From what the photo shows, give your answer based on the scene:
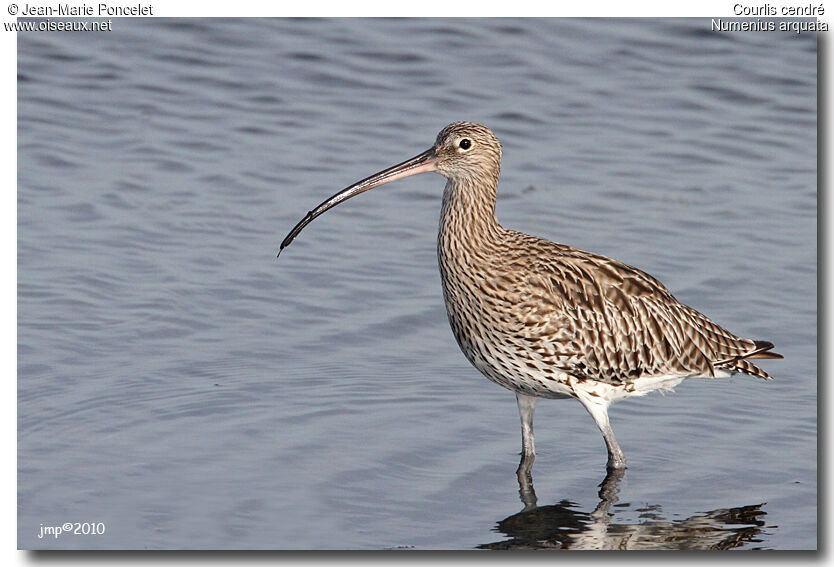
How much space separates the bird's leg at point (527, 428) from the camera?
10.8 m

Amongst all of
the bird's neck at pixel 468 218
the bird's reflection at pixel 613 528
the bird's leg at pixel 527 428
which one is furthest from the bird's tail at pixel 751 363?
the bird's neck at pixel 468 218

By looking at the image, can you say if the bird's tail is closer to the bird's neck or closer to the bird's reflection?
the bird's reflection

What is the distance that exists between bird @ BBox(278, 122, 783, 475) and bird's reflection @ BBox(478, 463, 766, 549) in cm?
61

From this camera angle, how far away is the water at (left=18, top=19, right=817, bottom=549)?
10086mm

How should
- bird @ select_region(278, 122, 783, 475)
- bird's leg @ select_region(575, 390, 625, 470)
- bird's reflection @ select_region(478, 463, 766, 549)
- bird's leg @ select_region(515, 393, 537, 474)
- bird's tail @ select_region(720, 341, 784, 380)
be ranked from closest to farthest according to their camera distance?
1. bird's reflection @ select_region(478, 463, 766, 549)
2. bird @ select_region(278, 122, 783, 475)
3. bird's leg @ select_region(575, 390, 625, 470)
4. bird's leg @ select_region(515, 393, 537, 474)
5. bird's tail @ select_region(720, 341, 784, 380)

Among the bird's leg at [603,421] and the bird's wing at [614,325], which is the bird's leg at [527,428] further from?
the bird's wing at [614,325]

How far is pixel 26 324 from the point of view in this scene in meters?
11.7

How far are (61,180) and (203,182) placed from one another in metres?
1.51

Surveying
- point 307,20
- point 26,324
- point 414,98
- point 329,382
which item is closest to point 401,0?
point 307,20

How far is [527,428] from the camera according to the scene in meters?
10.8

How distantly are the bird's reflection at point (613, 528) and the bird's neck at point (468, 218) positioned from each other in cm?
174

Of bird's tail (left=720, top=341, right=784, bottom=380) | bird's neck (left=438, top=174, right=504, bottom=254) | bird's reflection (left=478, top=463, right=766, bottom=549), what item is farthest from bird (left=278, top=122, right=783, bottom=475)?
bird's reflection (left=478, top=463, right=766, bottom=549)

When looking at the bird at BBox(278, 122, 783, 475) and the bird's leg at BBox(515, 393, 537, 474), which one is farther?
the bird's leg at BBox(515, 393, 537, 474)

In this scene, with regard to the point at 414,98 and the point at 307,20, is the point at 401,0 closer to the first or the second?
the point at 307,20
